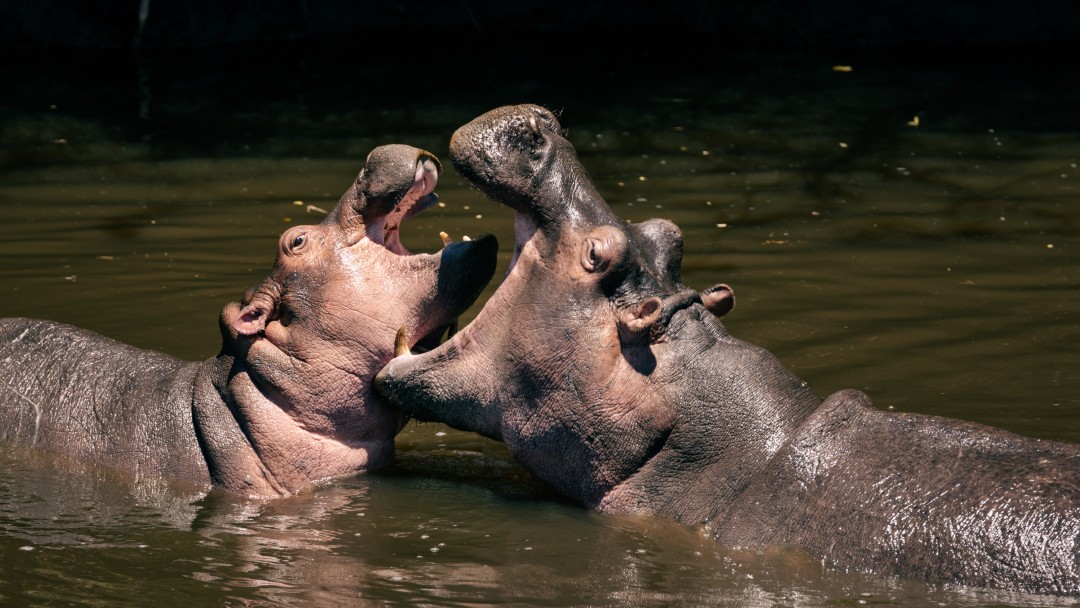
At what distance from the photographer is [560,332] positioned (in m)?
5.82

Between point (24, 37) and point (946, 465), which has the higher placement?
point (24, 37)

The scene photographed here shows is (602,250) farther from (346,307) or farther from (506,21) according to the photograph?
(506,21)

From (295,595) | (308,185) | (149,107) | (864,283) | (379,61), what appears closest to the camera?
(295,595)

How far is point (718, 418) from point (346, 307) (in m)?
1.64

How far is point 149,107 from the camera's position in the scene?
47.8 ft

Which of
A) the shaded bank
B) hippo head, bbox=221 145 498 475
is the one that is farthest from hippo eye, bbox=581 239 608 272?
the shaded bank

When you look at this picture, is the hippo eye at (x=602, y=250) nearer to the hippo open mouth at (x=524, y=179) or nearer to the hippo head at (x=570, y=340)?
the hippo head at (x=570, y=340)

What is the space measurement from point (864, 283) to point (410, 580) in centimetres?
497

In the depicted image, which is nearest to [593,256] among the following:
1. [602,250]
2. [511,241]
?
[602,250]

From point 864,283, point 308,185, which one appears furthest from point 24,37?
point 864,283

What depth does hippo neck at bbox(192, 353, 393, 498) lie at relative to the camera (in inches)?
256

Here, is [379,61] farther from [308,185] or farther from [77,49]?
[308,185]

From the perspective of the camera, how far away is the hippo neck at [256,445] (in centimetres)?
650

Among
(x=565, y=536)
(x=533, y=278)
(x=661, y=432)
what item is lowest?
(x=565, y=536)
